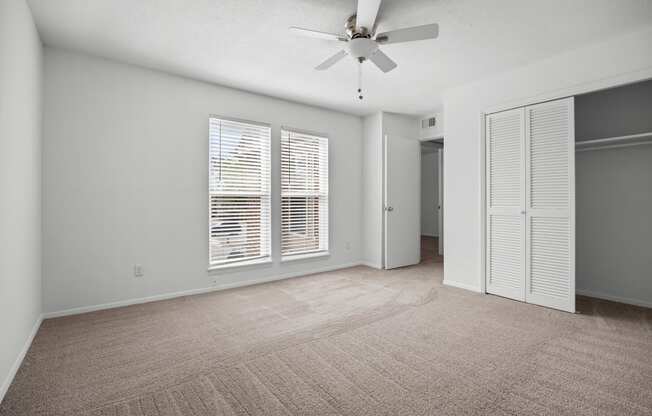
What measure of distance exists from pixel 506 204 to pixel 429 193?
6339 mm

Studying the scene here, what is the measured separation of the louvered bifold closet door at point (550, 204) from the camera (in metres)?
3.26

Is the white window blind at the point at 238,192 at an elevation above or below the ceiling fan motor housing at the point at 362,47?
below

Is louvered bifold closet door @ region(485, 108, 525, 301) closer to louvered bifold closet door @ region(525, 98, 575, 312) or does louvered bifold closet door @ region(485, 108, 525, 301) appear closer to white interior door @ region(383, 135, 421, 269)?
louvered bifold closet door @ region(525, 98, 575, 312)

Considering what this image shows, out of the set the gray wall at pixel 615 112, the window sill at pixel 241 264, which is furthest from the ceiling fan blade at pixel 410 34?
the window sill at pixel 241 264

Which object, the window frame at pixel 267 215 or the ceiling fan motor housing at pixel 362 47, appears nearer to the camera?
the ceiling fan motor housing at pixel 362 47

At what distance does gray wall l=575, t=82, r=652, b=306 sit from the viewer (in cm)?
346

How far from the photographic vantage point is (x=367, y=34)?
101 inches

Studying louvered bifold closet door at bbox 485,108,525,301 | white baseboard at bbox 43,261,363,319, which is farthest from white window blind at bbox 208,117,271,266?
louvered bifold closet door at bbox 485,108,525,301

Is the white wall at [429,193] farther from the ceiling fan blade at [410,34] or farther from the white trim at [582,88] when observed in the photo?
the ceiling fan blade at [410,34]

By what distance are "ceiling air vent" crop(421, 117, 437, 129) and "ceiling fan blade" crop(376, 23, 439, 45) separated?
10.9ft

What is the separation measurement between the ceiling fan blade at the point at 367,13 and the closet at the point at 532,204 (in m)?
2.22

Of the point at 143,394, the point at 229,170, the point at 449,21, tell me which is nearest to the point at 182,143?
the point at 229,170

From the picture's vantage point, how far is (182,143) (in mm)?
3809

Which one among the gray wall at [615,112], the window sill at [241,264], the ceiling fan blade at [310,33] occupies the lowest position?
the window sill at [241,264]
